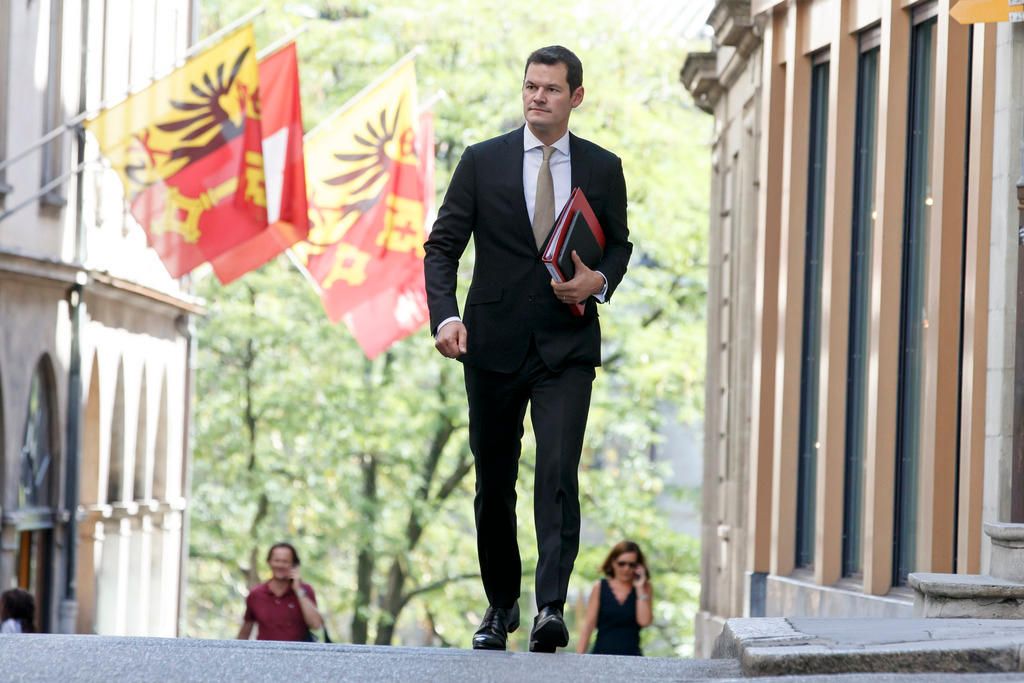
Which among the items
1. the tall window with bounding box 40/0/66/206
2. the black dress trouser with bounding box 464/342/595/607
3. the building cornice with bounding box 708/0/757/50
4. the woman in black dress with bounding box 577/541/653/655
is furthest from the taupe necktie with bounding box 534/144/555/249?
the tall window with bounding box 40/0/66/206

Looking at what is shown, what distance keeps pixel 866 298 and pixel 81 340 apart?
13557mm

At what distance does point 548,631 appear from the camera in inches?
265

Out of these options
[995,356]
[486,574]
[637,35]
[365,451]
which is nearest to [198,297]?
[365,451]

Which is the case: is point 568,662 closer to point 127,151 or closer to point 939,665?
point 939,665

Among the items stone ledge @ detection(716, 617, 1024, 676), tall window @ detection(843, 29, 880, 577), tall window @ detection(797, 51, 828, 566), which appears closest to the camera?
stone ledge @ detection(716, 617, 1024, 676)

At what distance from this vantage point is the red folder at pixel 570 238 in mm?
6758

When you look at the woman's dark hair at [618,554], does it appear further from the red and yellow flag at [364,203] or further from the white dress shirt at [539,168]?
the red and yellow flag at [364,203]

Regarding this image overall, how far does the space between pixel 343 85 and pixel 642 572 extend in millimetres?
21709

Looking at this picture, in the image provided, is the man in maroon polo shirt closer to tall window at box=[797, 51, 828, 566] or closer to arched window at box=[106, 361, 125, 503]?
tall window at box=[797, 51, 828, 566]

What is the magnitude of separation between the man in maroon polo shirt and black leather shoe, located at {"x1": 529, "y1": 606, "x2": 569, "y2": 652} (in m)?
6.15

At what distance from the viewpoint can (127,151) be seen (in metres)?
18.7

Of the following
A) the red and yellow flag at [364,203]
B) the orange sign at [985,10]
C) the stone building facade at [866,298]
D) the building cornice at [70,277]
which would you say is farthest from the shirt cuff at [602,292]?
the red and yellow flag at [364,203]

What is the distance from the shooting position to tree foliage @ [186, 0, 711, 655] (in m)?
32.7

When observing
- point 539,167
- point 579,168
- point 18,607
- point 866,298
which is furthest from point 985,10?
point 18,607
